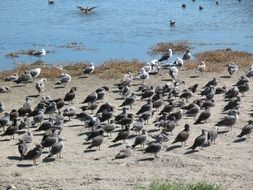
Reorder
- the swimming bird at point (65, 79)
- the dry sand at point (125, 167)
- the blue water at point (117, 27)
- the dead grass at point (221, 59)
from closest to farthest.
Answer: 1. the dry sand at point (125, 167)
2. the swimming bird at point (65, 79)
3. the dead grass at point (221, 59)
4. the blue water at point (117, 27)

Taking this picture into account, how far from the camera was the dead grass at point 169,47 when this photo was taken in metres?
41.7

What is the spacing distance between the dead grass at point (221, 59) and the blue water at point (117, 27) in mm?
3009

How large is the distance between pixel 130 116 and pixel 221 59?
1535 centimetres

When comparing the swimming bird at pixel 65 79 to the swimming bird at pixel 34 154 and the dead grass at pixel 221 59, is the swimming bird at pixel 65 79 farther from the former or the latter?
the swimming bird at pixel 34 154

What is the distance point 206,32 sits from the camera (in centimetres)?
5072

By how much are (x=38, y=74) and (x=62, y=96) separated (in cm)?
406

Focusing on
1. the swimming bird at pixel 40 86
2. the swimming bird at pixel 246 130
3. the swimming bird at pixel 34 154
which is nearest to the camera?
the swimming bird at pixel 34 154

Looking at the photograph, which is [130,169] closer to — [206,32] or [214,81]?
[214,81]

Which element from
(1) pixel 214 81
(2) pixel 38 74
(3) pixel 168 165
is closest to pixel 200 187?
(3) pixel 168 165

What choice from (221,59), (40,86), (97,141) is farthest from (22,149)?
(221,59)

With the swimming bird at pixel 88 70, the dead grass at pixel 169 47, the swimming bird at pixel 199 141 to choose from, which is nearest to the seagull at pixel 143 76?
the swimming bird at pixel 88 70

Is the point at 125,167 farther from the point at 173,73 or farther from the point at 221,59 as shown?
the point at 221,59

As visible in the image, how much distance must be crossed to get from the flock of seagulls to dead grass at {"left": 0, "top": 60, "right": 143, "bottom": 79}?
2169mm

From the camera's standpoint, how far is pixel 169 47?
42.9m
